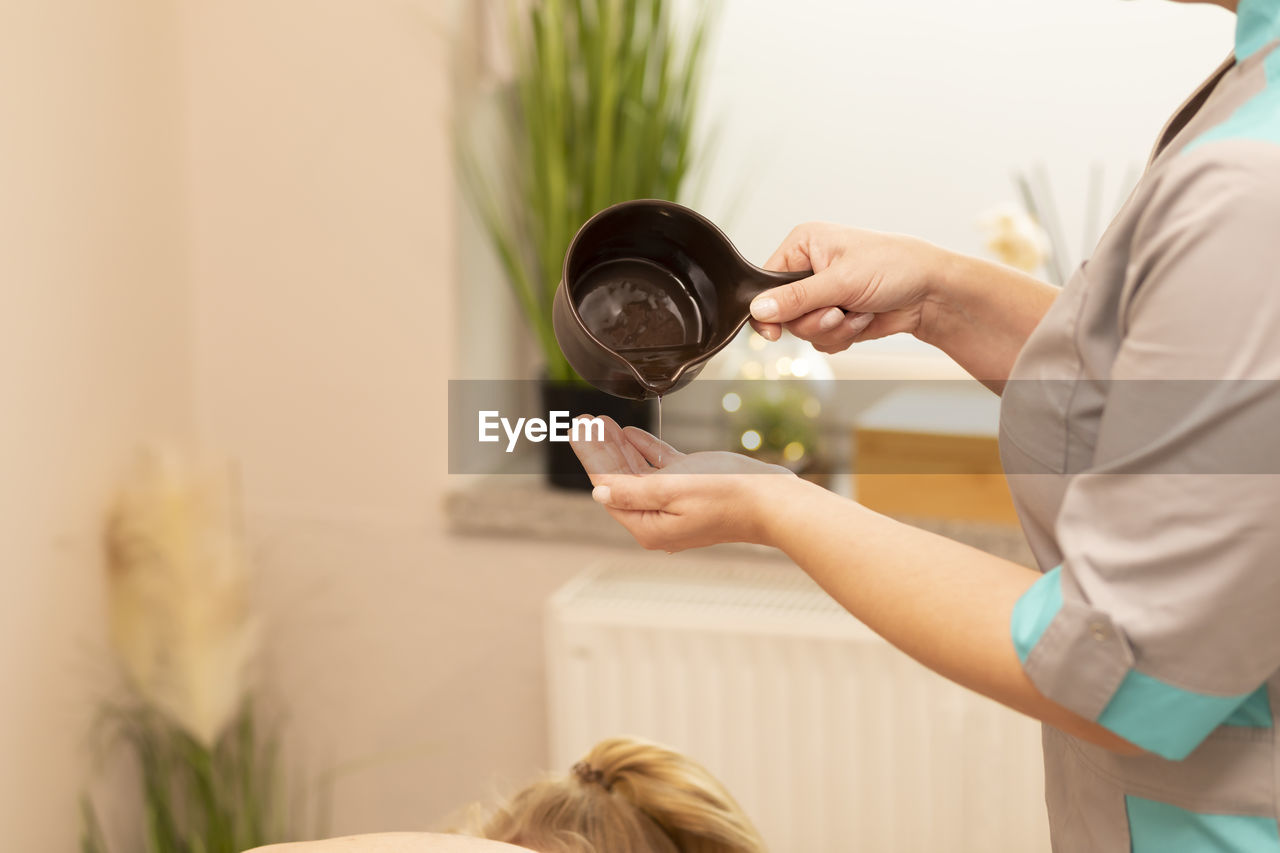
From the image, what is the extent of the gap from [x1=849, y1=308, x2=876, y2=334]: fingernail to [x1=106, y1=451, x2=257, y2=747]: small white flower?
46.7 inches

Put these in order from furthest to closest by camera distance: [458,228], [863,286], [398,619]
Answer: [398,619]
[458,228]
[863,286]

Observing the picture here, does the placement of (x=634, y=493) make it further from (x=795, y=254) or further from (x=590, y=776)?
(x=590, y=776)

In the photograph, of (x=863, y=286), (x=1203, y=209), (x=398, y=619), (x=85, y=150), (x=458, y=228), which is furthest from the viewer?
(x=398, y=619)

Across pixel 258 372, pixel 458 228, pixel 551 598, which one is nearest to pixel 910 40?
pixel 458 228

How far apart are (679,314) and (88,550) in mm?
1169

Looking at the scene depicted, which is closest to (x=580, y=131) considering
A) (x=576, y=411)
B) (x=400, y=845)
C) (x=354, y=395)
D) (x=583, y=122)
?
(x=583, y=122)

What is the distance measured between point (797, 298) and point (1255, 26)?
39 centimetres

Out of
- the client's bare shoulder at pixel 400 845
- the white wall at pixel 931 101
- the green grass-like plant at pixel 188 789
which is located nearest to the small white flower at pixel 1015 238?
the white wall at pixel 931 101

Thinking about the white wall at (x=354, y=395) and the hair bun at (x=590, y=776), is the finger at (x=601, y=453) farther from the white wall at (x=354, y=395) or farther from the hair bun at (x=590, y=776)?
the white wall at (x=354, y=395)

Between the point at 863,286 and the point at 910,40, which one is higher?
the point at 910,40

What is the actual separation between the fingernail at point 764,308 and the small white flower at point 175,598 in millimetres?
1167

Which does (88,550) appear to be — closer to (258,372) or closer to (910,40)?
(258,372)

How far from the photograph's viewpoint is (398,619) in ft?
6.82

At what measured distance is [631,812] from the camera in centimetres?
118
